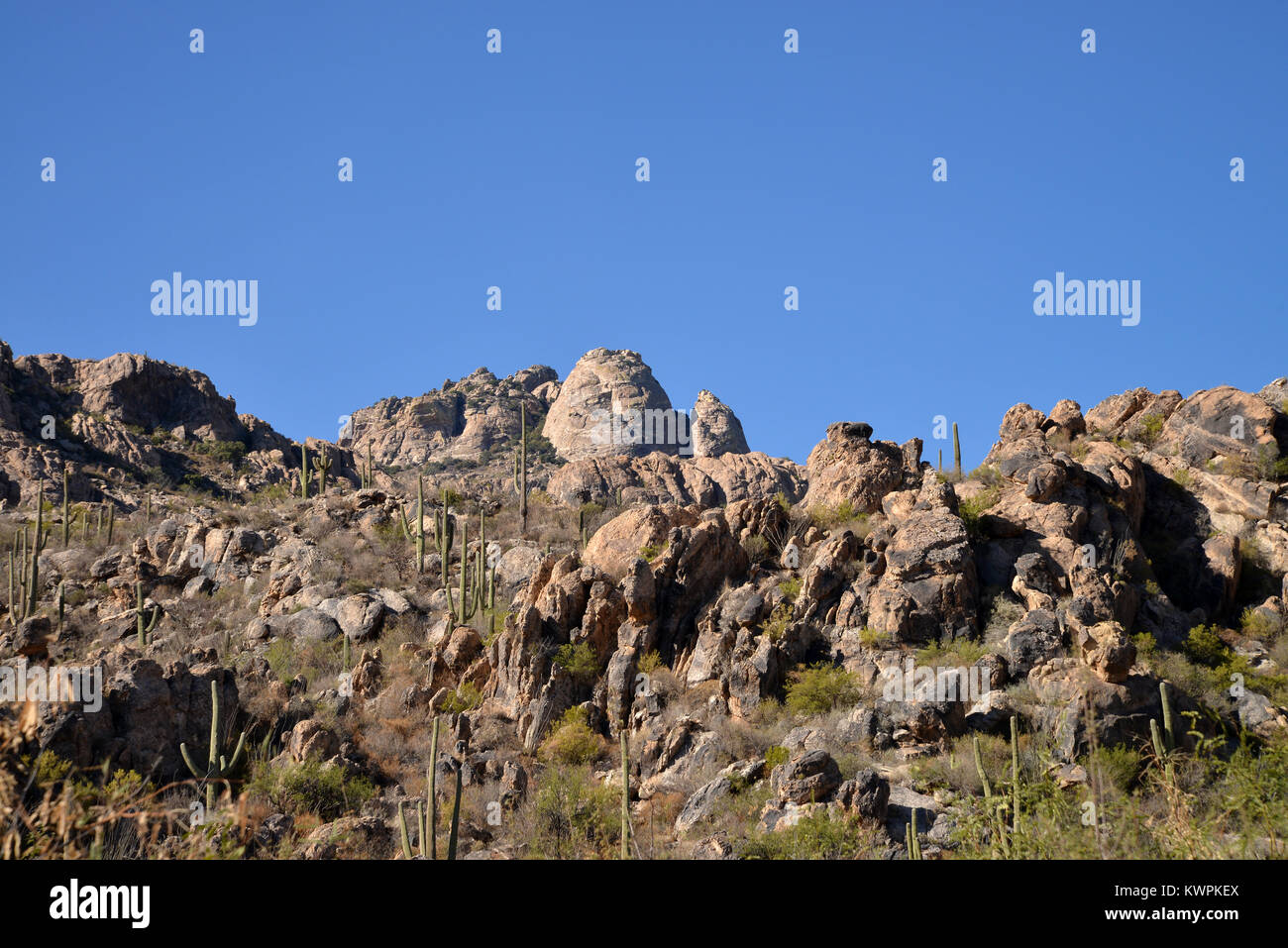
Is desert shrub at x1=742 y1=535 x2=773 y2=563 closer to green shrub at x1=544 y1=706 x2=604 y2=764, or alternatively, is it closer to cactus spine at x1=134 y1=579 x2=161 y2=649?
green shrub at x1=544 y1=706 x2=604 y2=764

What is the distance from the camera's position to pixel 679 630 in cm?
2988

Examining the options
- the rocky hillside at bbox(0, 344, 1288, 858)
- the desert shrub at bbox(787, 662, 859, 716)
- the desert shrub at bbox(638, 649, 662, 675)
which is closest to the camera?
the rocky hillside at bbox(0, 344, 1288, 858)

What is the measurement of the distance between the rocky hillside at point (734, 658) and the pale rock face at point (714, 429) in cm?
5958

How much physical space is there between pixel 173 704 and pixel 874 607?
54.4 feet

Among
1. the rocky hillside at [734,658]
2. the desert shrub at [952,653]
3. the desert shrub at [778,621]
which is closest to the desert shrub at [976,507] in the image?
the rocky hillside at [734,658]

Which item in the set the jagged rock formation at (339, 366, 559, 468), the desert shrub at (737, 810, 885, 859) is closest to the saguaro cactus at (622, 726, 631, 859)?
the desert shrub at (737, 810, 885, 859)

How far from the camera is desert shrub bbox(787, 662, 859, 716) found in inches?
1013

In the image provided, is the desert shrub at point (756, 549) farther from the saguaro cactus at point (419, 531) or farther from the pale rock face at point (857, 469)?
the saguaro cactus at point (419, 531)

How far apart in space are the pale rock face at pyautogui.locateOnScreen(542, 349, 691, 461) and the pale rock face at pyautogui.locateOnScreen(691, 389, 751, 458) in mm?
1602

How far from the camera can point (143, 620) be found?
33312mm

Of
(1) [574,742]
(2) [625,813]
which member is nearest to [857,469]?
(1) [574,742]
